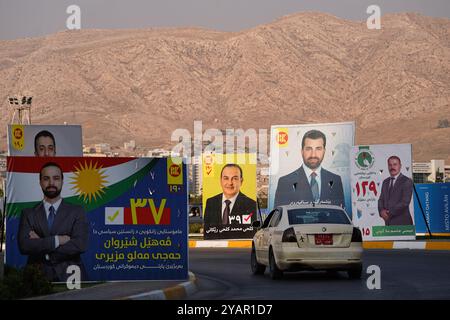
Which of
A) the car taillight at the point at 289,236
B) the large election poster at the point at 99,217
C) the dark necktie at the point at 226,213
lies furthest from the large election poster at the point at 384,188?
the large election poster at the point at 99,217

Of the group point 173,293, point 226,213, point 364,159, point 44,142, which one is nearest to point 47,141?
point 44,142

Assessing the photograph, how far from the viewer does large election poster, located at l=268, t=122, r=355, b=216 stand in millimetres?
35281

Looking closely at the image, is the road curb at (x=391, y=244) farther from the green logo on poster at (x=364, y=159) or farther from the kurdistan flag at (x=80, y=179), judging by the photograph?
the kurdistan flag at (x=80, y=179)

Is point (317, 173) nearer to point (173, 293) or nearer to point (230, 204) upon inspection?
point (230, 204)

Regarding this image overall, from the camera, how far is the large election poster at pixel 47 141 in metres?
28.1

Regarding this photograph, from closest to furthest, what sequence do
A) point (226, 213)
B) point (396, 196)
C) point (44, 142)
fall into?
point (44, 142) → point (396, 196) → point (226, 213)

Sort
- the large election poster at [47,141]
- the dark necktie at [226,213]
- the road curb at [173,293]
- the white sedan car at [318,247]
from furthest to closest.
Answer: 1. the dark necktie at [226,213]
2. the large election poster at [47,141]
3. the white sedan car at [318,247]
4. the road curb at [173,293]

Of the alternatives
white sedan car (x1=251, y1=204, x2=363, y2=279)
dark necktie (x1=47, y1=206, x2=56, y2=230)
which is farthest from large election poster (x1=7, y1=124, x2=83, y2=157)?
dark necktie (x1=47, y1=206, x2=56, y2=230)

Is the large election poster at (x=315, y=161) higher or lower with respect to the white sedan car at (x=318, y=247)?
higher

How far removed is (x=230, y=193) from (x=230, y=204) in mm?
446

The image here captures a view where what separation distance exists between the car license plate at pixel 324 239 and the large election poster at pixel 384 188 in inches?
532

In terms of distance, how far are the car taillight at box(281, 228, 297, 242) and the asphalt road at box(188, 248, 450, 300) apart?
0.79 m

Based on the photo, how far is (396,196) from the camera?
36531 mm
